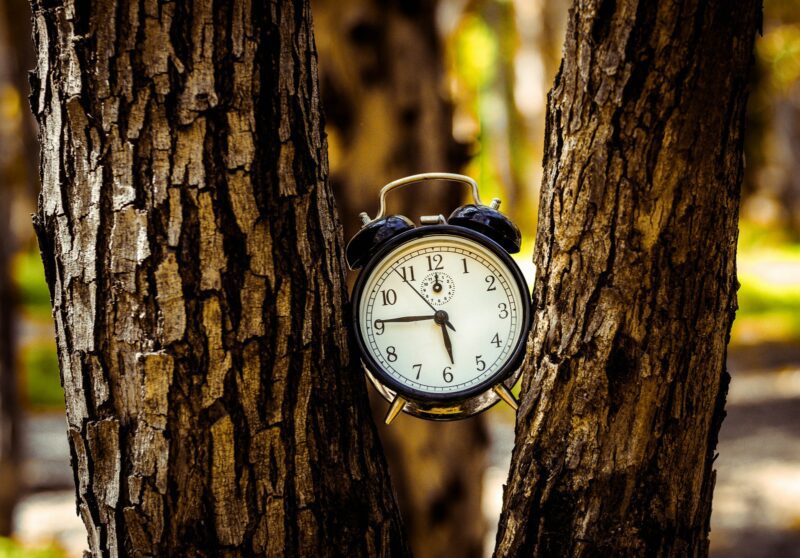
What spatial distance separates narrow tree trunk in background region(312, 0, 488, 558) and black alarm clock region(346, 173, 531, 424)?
6.94ft

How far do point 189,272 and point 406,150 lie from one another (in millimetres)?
2648

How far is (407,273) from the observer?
5.85ft

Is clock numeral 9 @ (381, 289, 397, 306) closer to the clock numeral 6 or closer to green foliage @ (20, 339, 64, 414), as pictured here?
the clock numeral 6

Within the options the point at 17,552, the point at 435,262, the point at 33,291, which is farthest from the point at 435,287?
the point at 33,291

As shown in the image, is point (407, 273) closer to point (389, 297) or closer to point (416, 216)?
point (389, 297)

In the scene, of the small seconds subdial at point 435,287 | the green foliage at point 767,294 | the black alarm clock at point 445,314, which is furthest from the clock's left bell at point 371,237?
the green foliage at point 767,294

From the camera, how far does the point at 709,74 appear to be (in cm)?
139

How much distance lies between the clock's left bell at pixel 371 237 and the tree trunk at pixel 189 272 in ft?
0.71

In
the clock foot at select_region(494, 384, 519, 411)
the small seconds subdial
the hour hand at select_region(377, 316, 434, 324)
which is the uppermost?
the small seconds subdial

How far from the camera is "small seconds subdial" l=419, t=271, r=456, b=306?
1781 mm

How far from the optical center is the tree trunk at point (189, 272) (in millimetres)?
1490

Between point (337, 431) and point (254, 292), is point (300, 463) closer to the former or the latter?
point (337, 431)

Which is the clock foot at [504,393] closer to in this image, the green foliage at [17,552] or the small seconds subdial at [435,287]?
the small seconds subdial at [435,287]

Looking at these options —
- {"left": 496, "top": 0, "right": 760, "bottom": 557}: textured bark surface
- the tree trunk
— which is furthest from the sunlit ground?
{"left": 496, "top": 0, "right": 760, "bottom": 557}: textured bark surface
